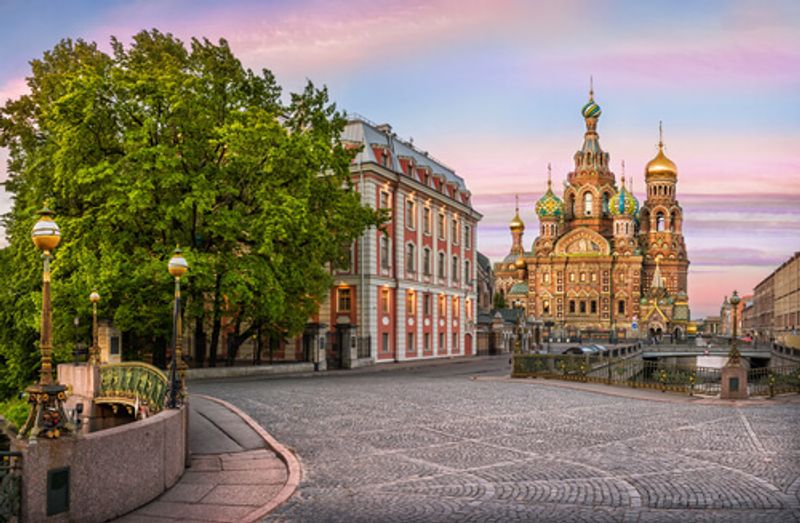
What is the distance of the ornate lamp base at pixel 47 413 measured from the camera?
28.2 feet

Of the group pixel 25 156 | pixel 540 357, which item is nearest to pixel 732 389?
pixel 540 357

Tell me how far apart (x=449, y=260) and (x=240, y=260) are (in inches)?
1110

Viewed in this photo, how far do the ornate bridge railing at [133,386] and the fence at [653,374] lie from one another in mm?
17226

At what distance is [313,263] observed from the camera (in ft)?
108

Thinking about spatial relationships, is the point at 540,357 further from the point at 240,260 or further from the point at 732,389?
the point at 240,260

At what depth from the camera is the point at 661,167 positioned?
136625 millimetres

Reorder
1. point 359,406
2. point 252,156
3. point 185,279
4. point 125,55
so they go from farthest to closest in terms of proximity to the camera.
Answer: point 125,55 < point 252,156 < point 185,279 < point 359,406

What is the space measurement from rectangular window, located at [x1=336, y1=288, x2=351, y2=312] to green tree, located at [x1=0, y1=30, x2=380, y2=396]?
10197mm

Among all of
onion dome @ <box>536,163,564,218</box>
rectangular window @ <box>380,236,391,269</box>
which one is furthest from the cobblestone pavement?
onion dome @ <box>536,163,564,218</box>

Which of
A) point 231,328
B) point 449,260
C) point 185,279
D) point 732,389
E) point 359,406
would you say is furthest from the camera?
point 449,260

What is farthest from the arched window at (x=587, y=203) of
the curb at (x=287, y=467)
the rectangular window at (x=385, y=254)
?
the curb at (x=287, y=467)

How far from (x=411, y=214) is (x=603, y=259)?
268 ft

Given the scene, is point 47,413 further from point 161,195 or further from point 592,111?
point 592,111

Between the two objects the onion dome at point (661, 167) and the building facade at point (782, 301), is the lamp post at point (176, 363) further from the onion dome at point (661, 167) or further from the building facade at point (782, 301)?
the onion dome at point (661, 167)
